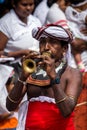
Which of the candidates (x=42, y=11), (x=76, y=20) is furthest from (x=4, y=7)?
(x=76, y=20)

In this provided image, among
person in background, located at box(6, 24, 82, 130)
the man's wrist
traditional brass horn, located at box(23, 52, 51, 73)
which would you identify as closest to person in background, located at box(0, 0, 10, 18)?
person in background, located at box(6, 24, 82, 130)

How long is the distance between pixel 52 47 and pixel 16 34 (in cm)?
182

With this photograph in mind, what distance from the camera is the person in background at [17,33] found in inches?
198

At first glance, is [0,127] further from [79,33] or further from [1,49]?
[79,33]

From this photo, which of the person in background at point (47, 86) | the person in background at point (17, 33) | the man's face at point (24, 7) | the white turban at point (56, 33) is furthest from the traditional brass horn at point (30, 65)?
the man's face at point (24, 7)

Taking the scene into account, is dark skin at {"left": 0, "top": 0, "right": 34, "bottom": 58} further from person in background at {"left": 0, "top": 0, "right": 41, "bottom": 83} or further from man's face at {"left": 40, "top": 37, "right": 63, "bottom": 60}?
man's face at {"left": 40, "top": 37, "right": 63, "bottom": 60}

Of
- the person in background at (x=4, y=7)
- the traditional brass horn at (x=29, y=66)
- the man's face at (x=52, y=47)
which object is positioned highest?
the traditional brass horn at (x=29, y=66)

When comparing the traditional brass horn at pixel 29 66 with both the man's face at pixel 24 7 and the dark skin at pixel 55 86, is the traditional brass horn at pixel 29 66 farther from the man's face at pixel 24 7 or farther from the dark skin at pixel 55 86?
the man's face at pixel 24 7

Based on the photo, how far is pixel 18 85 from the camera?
10.6 ft

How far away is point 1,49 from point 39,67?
1.89m

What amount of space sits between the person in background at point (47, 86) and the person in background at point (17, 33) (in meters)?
1.60

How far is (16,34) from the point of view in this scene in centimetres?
507

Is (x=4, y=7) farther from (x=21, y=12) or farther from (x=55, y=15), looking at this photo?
(x=55, y=15)

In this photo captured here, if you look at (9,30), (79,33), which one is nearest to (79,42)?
(79,33)
